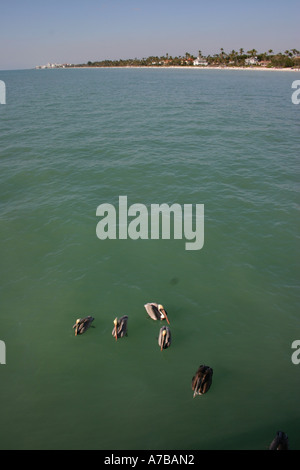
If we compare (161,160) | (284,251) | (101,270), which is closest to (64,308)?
(101,270)

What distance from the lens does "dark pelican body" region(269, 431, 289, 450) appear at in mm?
8102

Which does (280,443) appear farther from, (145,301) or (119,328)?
(145,301)

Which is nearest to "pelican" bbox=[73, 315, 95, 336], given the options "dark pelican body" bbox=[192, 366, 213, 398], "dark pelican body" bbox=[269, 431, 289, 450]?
"dark pelican body" bbox=[192, 366, 213, 398]

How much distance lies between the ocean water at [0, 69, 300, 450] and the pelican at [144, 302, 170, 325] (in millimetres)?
336

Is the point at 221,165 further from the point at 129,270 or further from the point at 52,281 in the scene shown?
the point at 52,281

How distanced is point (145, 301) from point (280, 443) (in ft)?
23.2

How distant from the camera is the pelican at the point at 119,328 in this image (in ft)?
37.9

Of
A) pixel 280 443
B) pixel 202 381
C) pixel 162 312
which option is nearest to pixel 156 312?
pixel 162 312

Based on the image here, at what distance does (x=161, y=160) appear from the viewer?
28.6 m

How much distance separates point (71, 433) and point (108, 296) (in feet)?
18.8

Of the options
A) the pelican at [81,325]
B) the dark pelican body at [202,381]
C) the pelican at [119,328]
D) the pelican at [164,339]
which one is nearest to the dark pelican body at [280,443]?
the dark pelican body at [202,381]

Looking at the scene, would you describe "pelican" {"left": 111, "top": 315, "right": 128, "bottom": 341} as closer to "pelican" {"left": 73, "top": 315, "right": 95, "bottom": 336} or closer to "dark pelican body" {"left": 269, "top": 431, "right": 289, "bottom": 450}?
"pelican" {"left": 73, "top": 315, "right": 95, "bottom": 336}

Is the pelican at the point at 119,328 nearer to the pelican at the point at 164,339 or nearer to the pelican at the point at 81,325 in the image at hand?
the pelican at the point at 81,325

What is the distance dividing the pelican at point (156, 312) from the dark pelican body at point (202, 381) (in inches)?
111
